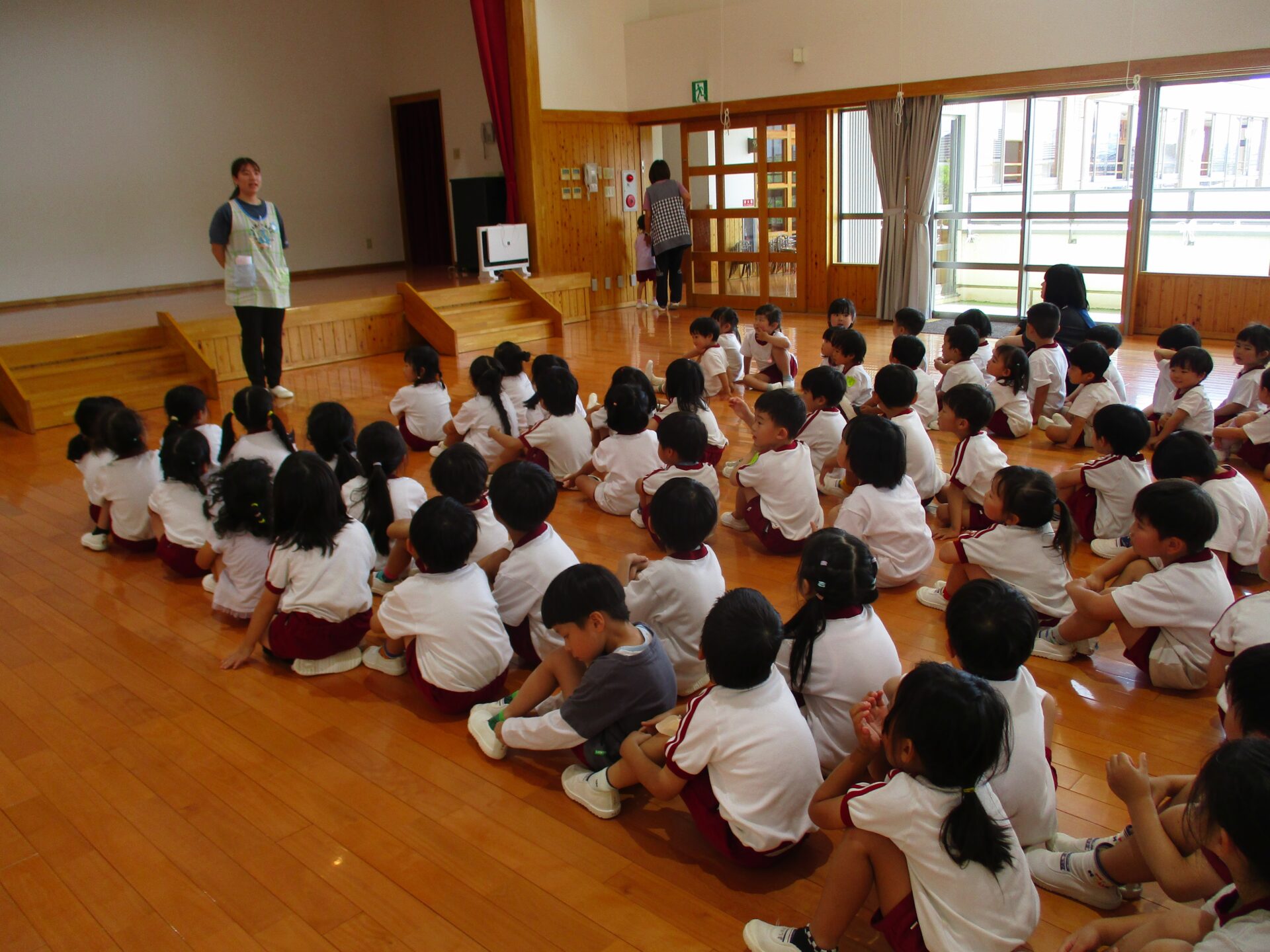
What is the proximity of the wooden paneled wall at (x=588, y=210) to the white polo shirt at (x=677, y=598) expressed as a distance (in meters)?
7.86

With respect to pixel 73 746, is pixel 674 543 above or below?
above

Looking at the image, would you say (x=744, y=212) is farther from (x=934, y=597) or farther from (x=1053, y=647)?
(x=1053, y=647)

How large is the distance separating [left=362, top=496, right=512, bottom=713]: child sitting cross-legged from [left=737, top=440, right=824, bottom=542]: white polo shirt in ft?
4.55

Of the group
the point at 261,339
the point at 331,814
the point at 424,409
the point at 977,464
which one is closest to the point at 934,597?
the point at 977,464

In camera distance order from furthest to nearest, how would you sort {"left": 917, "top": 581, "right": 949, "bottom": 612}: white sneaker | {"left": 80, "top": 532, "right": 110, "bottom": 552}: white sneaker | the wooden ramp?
the wooden ramp, {"left": 80, "top": 532, "right": 110, "bottom": 552}: white sneaker, {"left": 917, "top": 581, "right": 949, "bottom": 612}: white sneaker

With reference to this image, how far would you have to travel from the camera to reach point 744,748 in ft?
5.99

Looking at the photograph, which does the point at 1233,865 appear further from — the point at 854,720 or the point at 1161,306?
the point at 1161,306

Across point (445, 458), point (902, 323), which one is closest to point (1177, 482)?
point (445, 458)

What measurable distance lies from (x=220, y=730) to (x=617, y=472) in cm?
198

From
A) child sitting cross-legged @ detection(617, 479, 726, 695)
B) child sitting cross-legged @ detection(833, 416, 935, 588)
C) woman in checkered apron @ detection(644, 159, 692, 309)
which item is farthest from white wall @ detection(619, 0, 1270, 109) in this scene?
child sitting cross-legged @ detection(617, 479, 726, 695)

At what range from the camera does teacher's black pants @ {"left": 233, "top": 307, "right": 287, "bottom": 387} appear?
619 centimetres

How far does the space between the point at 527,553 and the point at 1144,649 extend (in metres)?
1.71

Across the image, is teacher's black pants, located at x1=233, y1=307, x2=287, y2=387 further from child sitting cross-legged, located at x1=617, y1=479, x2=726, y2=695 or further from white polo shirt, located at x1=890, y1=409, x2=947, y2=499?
child sitting cross-legged, located at x1=617, y1=479, x2=726, y2=695

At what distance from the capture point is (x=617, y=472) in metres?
4.11
